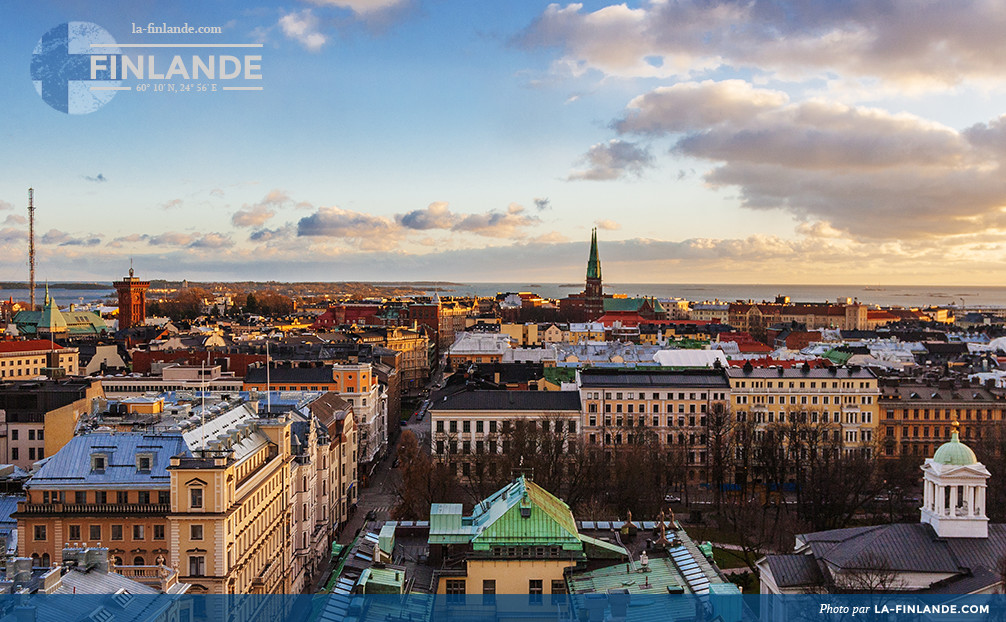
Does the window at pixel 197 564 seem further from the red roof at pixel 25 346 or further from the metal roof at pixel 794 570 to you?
the red roof at pixel 25 346

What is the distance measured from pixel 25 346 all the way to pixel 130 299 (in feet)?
260

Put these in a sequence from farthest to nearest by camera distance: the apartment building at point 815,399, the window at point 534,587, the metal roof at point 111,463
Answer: the apartment building at point 815,399, the metal roof at point 111,463, the window at point 534,587

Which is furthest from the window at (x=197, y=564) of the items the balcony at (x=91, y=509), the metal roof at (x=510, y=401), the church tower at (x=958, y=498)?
the metal roof at (x=510, y=401)

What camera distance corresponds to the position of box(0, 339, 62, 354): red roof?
11531cm

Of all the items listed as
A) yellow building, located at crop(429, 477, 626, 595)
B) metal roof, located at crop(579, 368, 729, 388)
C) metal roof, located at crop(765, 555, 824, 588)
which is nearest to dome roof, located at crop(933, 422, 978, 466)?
metal roof, located at crop(765, 555, 824, 588)

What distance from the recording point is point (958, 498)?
36406 millimetres

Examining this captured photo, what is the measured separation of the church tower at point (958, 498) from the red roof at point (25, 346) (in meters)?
105

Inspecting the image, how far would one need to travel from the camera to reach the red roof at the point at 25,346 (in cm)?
11531

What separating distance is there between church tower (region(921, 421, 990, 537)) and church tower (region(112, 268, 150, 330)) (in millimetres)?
178528

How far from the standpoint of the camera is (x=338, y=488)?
62.9 metres

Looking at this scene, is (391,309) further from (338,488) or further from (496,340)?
Answer: (338,488)

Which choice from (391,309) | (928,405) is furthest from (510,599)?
(391,309)

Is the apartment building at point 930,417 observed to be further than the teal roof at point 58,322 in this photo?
No

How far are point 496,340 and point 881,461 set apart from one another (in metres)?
69.6
